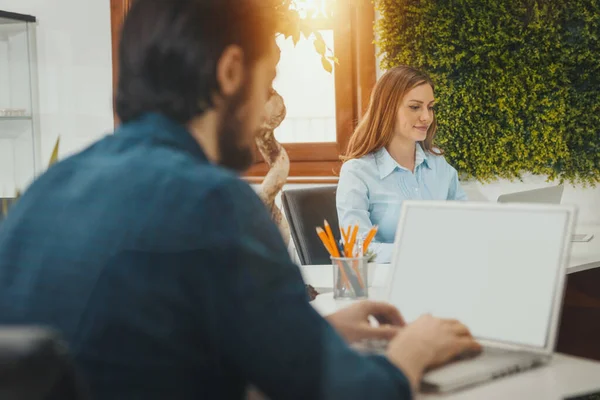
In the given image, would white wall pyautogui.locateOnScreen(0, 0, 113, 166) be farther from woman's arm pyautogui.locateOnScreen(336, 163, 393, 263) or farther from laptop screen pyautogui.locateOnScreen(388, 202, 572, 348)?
laptop screen pyautogui.locateOnScreen(388, 202, 572, 348)

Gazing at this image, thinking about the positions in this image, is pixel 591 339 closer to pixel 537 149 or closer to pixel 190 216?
pixel 537 149

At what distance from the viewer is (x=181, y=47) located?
0.90 metres

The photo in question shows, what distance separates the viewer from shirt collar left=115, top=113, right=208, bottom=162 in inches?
35.1

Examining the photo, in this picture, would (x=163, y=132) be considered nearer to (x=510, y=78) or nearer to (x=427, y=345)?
(x=427, y=345)

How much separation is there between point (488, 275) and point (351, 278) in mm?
504

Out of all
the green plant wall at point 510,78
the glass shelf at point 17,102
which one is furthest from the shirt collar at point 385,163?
the glass shelf at point 17,102

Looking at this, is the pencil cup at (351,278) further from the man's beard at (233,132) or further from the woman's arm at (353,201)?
the woman's arm at (353,201)

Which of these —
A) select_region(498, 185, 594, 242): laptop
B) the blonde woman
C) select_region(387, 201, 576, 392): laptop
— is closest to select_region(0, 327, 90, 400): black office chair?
select_region(387, 201, 576, 392): laptop

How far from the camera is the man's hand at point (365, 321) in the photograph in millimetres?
1177

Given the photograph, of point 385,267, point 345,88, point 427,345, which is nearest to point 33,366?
point 427,345

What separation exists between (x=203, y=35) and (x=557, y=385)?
667 mm

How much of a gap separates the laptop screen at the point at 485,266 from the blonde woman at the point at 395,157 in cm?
153

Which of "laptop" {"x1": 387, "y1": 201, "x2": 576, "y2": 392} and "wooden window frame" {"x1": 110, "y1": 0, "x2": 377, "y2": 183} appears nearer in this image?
"laptop" {"x1": 387, "y1": 201, "x2": 576, "y2": 392}

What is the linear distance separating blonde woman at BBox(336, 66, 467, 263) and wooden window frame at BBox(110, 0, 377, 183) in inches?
33.5
